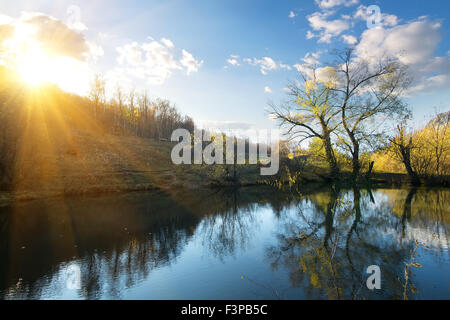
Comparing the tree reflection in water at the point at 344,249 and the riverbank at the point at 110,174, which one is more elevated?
the riverbank at the point at 110,174

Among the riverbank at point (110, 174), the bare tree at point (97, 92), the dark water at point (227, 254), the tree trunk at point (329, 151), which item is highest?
the bare tree at point (97, 92)

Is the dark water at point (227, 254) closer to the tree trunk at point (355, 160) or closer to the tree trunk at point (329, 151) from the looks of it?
the tree trunk at point (355, 160)

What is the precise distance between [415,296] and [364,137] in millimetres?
20370

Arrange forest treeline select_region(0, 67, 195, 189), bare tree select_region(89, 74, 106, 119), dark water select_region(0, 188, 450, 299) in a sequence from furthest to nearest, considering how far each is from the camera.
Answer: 1. bare tree select_region(89, 74, 106, 119)
2. forest treeline select_region(0, 67, 195, 189)
3. dark water select_region(0, 188, 450, 299)

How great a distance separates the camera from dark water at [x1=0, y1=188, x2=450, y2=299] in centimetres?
534

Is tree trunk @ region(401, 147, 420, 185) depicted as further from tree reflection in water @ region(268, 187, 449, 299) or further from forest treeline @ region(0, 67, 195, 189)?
forest treeline @ region(0, 67, 195, 189)

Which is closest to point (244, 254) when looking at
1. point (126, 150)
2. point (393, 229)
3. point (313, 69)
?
point (393, 229)

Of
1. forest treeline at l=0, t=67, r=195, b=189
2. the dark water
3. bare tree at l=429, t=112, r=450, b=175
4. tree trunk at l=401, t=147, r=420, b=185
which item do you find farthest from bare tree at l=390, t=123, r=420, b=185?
forest treeline at l=0, t=67, r=195, b=189

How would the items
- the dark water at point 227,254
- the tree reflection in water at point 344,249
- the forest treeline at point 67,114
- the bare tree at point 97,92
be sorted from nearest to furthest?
the tree reflection in water at point 344,249
the dark water at point 227,254
the forest treeline at point 67,114
the bare tree at point 97,92

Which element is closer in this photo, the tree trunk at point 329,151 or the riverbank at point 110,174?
the riverbank at point 110,174

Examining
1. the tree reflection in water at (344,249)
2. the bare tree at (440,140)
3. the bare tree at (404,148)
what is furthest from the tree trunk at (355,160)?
the tree reflection in water at (344,249)

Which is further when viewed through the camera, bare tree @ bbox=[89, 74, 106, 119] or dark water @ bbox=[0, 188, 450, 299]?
bare tree @ bbox=[89, 74, 106, 119]

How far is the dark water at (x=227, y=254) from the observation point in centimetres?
534
